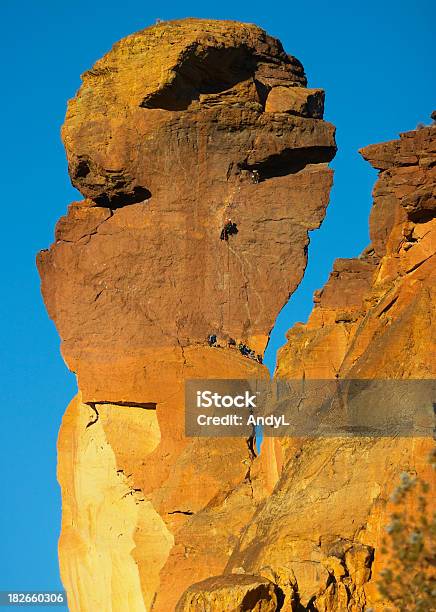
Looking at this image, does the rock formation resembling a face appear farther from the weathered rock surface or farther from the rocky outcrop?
the weathered rock surface

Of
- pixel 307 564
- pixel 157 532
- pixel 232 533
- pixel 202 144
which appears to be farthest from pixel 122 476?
pixel 307 564

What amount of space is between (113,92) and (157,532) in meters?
10.2

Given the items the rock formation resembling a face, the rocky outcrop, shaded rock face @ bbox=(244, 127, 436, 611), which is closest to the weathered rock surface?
shaded rock face @ bbox=(244, 127, 436, 611)

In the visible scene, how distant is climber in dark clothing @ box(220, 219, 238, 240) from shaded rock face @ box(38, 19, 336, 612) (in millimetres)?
119

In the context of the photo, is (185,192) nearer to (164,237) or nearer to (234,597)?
(164,237)

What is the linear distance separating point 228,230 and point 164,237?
1.54 metres

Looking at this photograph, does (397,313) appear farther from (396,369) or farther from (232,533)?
(232,533)

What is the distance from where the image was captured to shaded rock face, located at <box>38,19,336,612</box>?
40562mm

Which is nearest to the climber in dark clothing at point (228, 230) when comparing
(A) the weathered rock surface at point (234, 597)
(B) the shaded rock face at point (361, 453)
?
(B) the shaded rock face at point (361, 453)

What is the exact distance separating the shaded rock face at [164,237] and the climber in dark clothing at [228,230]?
119 mm

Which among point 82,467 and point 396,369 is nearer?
point 396,369

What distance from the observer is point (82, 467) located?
43.4 metres

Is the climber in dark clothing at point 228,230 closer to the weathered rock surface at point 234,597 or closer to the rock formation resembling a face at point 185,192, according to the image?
the rock formation resembling a face at point 185,192

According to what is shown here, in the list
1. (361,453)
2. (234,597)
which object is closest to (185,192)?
(361,453)
